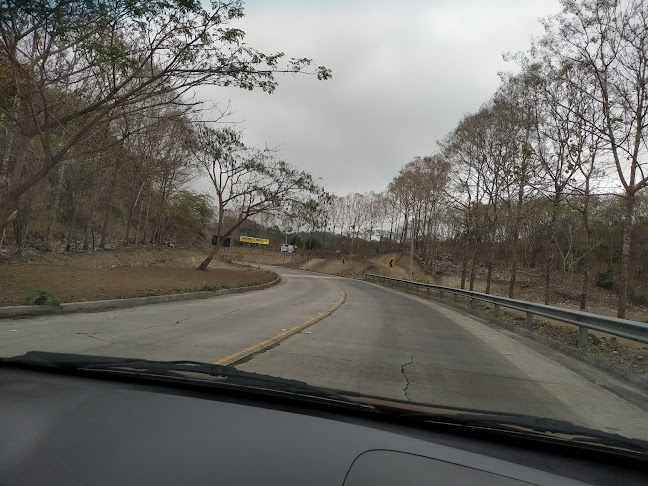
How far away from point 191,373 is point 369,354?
5.04m

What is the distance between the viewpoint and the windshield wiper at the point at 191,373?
10.3 feet

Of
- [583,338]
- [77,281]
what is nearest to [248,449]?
[583,338]

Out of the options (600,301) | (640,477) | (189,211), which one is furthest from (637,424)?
(189,211)

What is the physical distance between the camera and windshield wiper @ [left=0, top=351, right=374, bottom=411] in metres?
3.13

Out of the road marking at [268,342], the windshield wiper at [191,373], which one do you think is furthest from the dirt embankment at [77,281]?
the windshield wiper at [191,373]

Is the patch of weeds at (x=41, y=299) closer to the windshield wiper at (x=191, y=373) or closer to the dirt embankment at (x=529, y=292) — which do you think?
the windshield wiper at (x=191, y=373)

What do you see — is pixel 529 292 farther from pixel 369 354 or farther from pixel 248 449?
pixel 248 449

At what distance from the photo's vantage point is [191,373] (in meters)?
3.53

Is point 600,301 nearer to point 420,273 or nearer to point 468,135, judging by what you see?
point 420,273

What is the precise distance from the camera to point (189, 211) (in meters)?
52.0

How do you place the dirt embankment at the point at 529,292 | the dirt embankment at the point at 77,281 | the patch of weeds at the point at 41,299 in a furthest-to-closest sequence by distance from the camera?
the dirt embankment at the point at 77,281, the patch of weeds at the point at 41,299, the dirt embankment at the point at 529,292

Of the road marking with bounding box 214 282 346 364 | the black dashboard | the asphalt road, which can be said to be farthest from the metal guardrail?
the black dashboard

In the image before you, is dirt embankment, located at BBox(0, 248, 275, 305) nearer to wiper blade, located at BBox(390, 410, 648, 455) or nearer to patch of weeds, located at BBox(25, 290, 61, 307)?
patch of weeds, located at BBox(25, 290, 61, 307)

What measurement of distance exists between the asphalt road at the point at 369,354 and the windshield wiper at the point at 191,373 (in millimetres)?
2338
